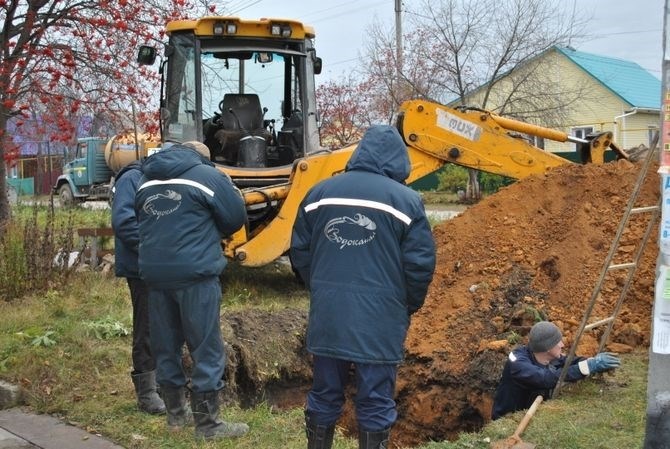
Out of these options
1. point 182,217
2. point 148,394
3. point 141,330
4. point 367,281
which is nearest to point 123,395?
point 148,394

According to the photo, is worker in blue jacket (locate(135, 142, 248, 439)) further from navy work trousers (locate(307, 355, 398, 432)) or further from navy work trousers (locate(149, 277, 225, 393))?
navy work trousers (locate(307, 355, 398, 432))

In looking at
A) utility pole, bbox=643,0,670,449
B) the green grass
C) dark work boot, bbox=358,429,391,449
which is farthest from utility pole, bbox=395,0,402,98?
dark work boot, bbox=358,429,391,449

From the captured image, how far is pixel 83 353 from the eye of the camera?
22.2 feet

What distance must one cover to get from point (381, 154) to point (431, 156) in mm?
5206

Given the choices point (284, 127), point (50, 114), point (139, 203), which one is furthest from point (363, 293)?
point (50, 114)

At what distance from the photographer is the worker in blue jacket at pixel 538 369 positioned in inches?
221

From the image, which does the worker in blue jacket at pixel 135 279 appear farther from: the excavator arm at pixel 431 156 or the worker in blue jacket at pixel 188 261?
the excavator arm at pixel 431 156

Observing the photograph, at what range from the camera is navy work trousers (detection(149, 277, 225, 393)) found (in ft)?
16.6

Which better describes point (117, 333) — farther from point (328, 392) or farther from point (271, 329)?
point (328, 392)

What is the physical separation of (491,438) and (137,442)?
2240 mm

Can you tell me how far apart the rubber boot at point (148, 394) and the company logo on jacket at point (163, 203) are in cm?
136

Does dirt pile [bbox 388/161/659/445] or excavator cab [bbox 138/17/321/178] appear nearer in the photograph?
dirt pile [bbox 388/161/659/445]

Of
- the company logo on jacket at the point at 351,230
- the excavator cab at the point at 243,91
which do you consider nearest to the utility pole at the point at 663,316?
the company logo on jacket at the point at 351,230

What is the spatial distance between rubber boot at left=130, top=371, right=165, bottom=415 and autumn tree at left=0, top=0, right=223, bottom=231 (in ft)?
15.5
